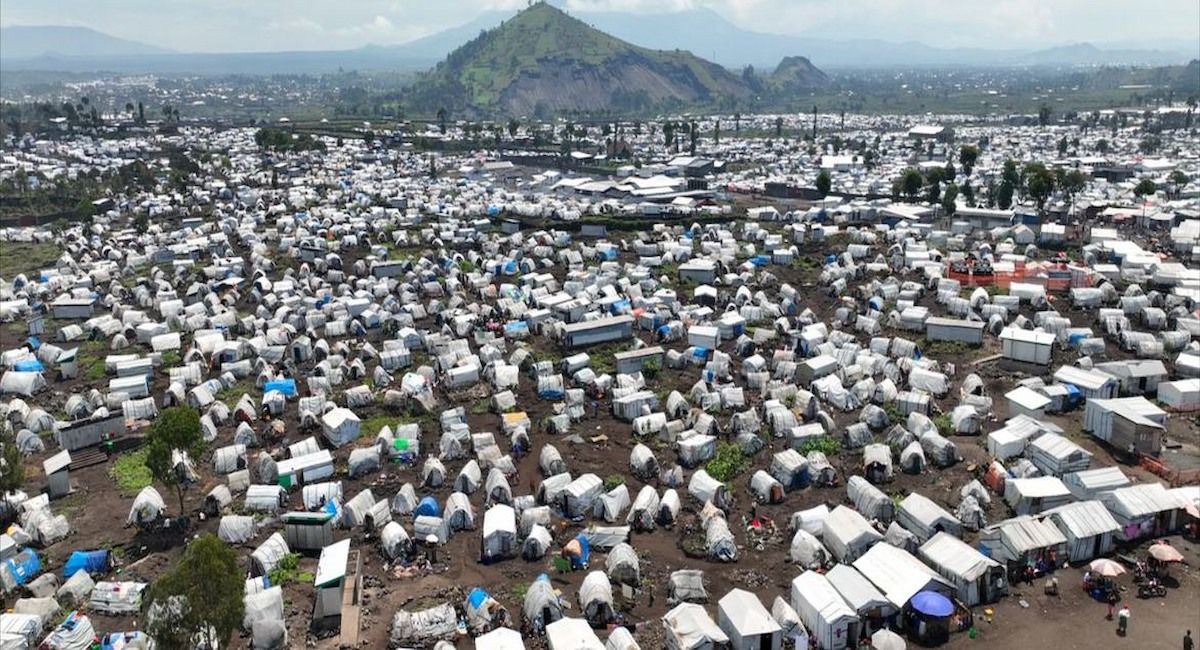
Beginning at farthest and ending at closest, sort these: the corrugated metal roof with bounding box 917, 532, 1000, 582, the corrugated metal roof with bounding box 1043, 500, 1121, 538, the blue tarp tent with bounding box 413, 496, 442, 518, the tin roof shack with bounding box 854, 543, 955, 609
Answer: the blue tarp tent with bounding box 413, 496, 442, 518 → the corrugated metal roof with bounding box 1043, 500, 1121, 538 → the corrugated metal roof with bounding box 917, 532, 1000, 582 → the tin roof shack with bounding box 854, 543, 955, 609

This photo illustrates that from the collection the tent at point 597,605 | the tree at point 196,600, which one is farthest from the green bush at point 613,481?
the tree at point 196,600

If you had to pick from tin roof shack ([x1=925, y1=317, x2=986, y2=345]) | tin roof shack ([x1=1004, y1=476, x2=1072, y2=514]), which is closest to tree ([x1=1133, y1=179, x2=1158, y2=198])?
tin roof shack ([x1=925, y1=317, x2=986, y2=345])

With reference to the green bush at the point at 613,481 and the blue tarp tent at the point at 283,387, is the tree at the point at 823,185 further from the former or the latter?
the green bush at the point at 613,481

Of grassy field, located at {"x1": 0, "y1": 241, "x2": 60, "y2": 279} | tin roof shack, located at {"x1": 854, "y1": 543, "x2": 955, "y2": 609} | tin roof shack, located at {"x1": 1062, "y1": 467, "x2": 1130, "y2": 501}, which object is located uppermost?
grassy field, located at {"x1": 0, "y1": 241, "x2": 60, "y2": 279}

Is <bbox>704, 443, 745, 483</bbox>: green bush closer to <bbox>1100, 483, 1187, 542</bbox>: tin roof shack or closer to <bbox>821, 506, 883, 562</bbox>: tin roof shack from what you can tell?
<bbox>821, 506, 883, 562</bbox>: tin roof shack

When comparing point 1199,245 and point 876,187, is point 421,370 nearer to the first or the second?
point 1199,245
